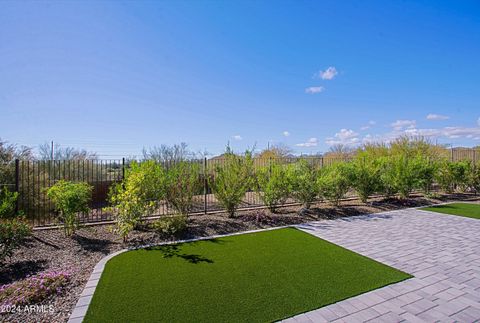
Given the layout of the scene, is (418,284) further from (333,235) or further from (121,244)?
(121,244)

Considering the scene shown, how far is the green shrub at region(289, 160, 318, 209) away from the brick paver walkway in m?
1.11

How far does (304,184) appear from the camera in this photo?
798 cm

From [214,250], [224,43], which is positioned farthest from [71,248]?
[224,43]

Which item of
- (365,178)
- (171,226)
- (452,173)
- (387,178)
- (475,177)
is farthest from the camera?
(475,177)

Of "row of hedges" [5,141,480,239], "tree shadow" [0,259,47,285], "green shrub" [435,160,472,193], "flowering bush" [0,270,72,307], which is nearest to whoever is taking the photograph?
"flowering bush" [0,270,72,307]

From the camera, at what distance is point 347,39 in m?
9.04

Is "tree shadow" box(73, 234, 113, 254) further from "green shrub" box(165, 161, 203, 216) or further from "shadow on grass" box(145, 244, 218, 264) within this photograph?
"green shrub" box(165, 161, 203, 216)

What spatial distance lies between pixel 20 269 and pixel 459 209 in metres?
13.1

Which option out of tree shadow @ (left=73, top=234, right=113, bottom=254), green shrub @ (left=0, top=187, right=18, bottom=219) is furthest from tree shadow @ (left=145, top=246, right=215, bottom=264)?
green shrub @ (left=0, top=187, right=18, bottom=219)

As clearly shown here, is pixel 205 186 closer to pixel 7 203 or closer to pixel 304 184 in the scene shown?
pixel 304 184

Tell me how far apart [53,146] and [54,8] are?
274 inches

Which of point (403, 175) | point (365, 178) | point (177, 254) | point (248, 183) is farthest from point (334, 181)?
point (177, 254)

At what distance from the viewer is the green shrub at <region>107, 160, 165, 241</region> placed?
5309mm

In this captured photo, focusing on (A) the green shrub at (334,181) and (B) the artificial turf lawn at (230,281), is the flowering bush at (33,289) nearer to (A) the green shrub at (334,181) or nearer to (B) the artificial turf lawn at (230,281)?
(B) the artificial turf lawn at (230,281)
